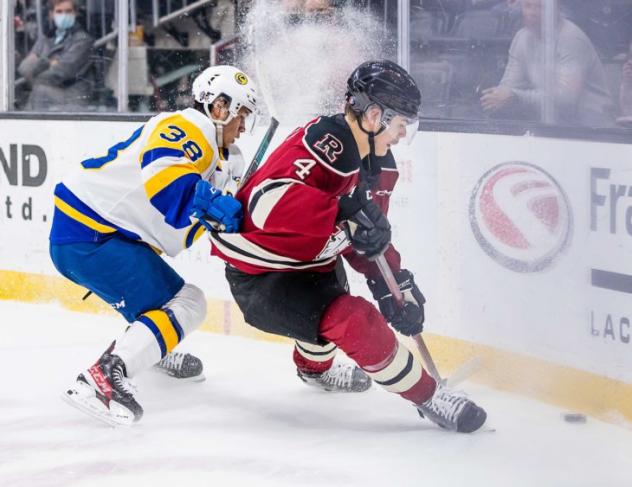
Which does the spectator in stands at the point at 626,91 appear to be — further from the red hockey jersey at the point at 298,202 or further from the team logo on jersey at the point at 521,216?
the red hockey jersey at the point at 298,202

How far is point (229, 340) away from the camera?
385cm

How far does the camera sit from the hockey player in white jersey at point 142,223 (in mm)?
2713

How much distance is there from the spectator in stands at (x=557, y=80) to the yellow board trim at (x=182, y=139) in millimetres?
887

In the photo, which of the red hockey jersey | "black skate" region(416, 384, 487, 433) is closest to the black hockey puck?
"black skate" region(416, 384, 487, 433)

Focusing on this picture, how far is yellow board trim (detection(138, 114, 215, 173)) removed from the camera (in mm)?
2730

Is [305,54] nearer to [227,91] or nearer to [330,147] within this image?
[227,91]

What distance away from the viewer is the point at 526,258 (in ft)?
9.91

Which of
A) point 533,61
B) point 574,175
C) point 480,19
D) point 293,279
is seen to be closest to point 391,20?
point 480,19

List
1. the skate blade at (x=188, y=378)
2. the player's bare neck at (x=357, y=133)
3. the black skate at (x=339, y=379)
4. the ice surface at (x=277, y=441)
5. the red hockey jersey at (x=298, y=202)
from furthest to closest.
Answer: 1. the skate blade at (x=188, y=378)
2. the black skate at (x=339, y=379)
3. the player's bare neck at (x=357, y=133)
4. the red hockey jersey at (x=298, y=202)
5. the ice surface at (x=277, y=441)

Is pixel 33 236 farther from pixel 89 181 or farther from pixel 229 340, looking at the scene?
pixel 89 181

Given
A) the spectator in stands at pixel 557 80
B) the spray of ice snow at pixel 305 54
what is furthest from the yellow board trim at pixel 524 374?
the spray of ice snow at pixel 305 54

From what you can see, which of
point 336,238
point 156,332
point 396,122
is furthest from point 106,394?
point 396,122

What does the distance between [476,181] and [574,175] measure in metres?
0.40

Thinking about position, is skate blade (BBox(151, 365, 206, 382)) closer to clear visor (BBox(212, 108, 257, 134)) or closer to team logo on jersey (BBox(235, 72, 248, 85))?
clear visor (BBox(212, 108, 257, 134))
